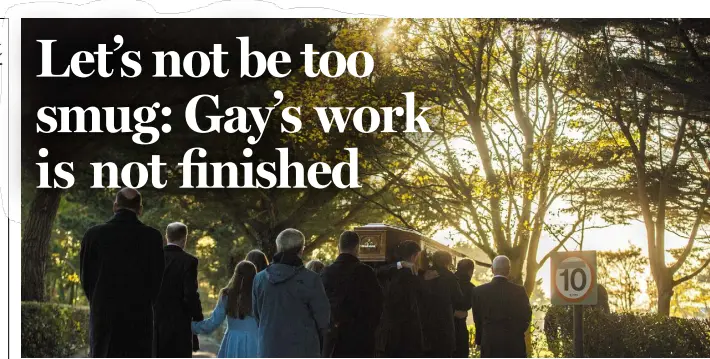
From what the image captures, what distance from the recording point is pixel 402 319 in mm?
8898

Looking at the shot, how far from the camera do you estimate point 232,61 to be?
20.7 meters

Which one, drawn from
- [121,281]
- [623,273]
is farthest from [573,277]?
[623,273]

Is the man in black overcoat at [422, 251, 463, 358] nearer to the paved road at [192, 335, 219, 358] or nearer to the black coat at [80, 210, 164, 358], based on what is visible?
the black coat at [80, 210, 164, 358]

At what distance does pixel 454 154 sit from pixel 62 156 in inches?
320

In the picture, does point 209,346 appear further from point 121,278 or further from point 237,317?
point 121,278

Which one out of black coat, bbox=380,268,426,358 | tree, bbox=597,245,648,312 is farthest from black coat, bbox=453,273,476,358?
tree, bbox=597,245,648,312

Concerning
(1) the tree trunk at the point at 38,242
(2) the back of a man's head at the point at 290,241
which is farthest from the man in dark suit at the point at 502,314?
(1) the tree trunk at the point at 38,242

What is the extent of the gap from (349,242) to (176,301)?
149 cm

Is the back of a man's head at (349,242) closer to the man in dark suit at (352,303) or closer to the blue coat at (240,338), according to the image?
the man in dark suit at (352,303)

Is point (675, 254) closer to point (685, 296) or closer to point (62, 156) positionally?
point (685, 296)

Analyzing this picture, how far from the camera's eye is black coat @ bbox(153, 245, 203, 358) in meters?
7.66

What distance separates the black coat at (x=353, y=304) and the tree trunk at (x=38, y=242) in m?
12.9

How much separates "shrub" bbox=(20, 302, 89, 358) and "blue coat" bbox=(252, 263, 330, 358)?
10.2 m
